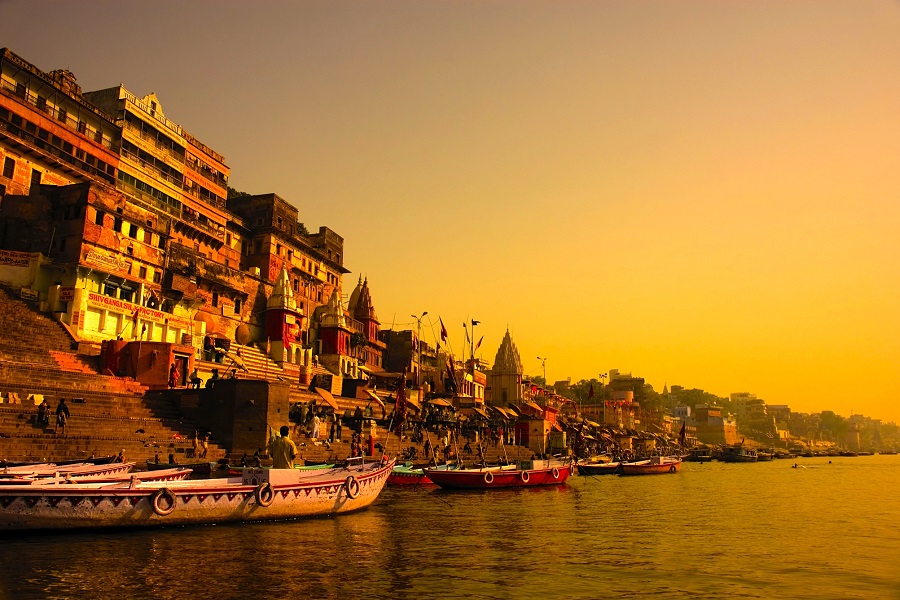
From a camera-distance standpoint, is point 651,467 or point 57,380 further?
point 651,467

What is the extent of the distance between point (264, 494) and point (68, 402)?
44.2 feet

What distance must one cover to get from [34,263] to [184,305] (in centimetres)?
971

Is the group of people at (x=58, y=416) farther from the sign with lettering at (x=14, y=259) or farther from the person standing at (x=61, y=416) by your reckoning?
the sign with lettering at (x=14, y=259)

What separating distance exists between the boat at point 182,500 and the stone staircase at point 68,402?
948 centimetres

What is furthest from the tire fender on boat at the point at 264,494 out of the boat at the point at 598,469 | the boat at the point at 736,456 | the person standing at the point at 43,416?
the boat at the point at 736,456

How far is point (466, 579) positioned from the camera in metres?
12.2

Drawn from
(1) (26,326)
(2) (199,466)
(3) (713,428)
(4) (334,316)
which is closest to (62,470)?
(2) (199,466)

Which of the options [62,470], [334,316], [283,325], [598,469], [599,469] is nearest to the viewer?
[62,470]

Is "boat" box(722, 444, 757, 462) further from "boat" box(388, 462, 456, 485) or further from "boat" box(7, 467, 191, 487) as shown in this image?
"boat" box(7, 467, 191, 487)

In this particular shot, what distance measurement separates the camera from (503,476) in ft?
110

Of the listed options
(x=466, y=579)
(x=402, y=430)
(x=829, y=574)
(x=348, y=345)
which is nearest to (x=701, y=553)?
(x=829, y=574)

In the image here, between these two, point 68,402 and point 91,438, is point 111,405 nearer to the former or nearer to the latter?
point 68,402

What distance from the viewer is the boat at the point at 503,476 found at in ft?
102

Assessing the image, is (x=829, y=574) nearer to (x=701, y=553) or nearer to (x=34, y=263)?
(x=701, y=553)
